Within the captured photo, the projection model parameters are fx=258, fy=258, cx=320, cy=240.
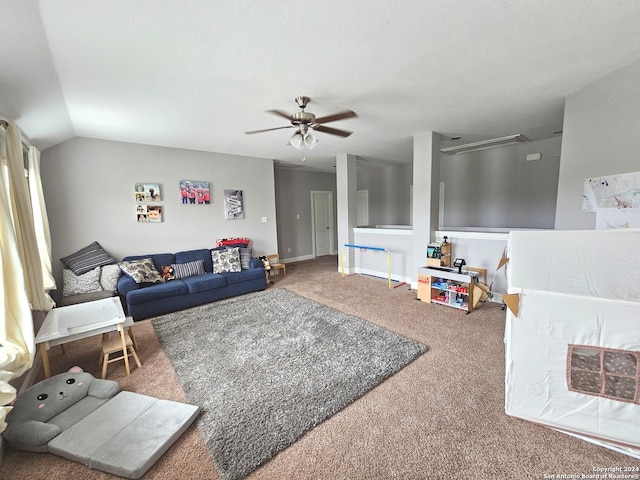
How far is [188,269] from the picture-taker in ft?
14.3

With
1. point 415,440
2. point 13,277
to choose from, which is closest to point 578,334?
point 415,440

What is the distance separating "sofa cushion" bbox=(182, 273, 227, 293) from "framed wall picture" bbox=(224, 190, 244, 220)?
1390 millimetres

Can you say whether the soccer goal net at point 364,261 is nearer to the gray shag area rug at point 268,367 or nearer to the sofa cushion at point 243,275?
the sofa cushion at point 243,275

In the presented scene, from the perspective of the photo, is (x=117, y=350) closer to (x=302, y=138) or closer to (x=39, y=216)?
(x=39, y=216)

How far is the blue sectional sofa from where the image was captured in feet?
11.7

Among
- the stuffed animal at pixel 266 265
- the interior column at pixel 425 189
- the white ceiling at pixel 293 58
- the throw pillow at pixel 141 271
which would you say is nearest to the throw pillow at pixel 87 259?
the throw pillow at pixel 141 271

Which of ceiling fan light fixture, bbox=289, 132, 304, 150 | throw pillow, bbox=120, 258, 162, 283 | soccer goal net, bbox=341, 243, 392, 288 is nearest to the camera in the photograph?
ceiling fan light fixture, bbox=289, 132, 304, 150

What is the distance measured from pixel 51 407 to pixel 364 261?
15.9 ft

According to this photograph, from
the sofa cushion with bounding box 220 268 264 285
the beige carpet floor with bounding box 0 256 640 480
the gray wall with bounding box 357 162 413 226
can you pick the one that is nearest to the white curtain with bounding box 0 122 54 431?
the beige carpet floor with bounding box 0 256 640 480

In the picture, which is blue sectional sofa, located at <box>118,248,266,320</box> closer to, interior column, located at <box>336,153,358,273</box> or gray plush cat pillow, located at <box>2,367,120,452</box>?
gray plush cat pillow, located at <box>2,367,120,452</box>

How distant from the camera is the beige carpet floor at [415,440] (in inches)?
55.7

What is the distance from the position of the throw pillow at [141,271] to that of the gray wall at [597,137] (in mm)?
5328

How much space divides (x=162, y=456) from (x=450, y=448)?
171 cm

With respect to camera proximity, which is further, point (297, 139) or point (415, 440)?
point (297, 139)
